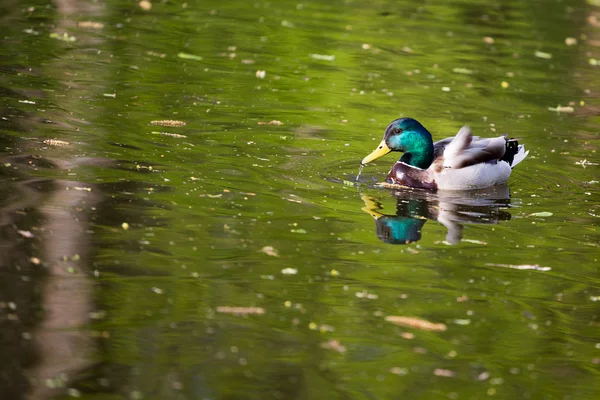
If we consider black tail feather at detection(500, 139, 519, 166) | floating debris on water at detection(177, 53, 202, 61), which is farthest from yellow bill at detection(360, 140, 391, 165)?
floating debris on water at detection(177, 53, 202, 61)

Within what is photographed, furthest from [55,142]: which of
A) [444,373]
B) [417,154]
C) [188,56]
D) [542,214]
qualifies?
[188,56]

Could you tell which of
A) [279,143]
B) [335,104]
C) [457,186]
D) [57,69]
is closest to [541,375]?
[457,186]

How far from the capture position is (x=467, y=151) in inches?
403

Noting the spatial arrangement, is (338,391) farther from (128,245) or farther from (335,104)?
(335,104)

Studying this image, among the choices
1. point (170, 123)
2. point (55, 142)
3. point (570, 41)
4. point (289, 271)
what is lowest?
point (570, 41)

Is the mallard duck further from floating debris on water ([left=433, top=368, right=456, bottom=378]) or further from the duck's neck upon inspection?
floating debris on water ([left=433, top=368, right=456, bottom=378])

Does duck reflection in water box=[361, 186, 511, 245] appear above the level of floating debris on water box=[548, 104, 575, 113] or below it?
above

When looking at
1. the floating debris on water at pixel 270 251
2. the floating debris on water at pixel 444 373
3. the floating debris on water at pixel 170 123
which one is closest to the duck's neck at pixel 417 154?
the floating debris on water at pixel 170 123

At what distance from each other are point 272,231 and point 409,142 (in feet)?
8.36

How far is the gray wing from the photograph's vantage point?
33.3 feet

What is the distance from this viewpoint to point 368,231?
8.41m

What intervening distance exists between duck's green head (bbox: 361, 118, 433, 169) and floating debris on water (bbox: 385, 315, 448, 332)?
365cm

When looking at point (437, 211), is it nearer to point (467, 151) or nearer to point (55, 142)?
point (467, 151)

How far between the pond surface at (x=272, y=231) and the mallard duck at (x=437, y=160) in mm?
184
